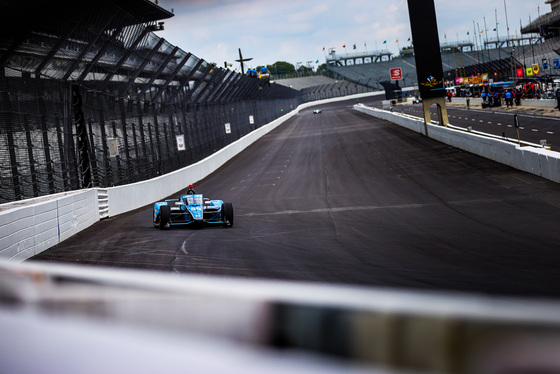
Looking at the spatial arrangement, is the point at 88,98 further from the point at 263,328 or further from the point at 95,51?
the point at 263,328

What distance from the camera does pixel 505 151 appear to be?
75.2 feet

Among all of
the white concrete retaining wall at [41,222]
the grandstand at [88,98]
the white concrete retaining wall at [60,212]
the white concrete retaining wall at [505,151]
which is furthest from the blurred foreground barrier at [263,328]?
the white concrete retaining wall at [505,151]

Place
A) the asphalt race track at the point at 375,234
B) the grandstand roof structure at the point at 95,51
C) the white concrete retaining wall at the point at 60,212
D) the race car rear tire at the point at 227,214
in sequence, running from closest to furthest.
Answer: the asphalt race track at the point at 375,234
the white concrete retaining wall at the point at 60,212
the grandstand roof structure at the point at 95,51
the race car rear tire at the point at 227,214

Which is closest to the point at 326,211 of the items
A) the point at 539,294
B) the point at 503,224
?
the point at 503,224

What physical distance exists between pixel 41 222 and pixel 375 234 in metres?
6.37

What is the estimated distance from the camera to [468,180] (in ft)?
67.9

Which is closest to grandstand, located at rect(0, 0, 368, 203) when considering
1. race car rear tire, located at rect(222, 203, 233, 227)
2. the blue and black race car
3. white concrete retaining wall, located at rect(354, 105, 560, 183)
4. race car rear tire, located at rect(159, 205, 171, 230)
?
race car rear tire, located at rect(159, 205, 171, 230)

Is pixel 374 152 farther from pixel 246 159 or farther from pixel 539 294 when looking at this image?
pixel 539 294

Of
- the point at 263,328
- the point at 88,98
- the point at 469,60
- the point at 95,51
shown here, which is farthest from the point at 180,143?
the point at 469,60

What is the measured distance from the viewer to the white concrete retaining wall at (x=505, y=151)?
60.0ft

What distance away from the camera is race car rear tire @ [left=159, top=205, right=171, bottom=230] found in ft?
48.6

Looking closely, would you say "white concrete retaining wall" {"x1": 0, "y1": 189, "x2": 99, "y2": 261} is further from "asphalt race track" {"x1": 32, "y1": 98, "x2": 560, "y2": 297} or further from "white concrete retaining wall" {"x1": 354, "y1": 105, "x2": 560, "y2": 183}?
"white concrete retaining wall" {"x1": 354, "y1": 105, "x2": 560, "y2": 183}

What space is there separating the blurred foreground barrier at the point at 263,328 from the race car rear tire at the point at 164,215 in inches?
497

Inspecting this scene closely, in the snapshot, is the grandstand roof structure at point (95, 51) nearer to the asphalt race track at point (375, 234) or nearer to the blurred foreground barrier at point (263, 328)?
the asphalt race track at point (375, 234)
